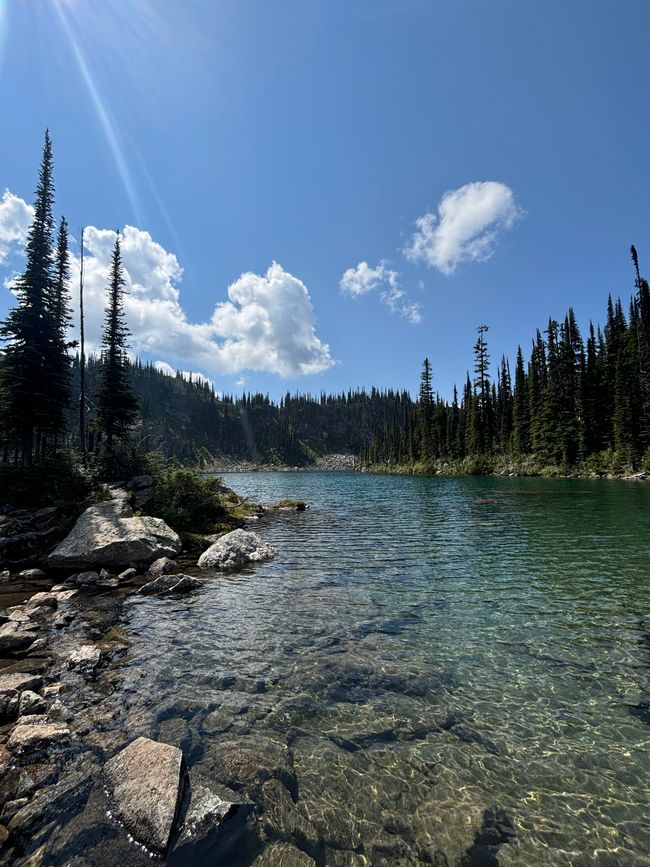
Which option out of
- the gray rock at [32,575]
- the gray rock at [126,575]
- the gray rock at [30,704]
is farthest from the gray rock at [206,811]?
Answer: the gray rock at [32,575]

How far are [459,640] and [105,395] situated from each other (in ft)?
115

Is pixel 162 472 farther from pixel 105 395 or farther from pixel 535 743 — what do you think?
pixel 535 743

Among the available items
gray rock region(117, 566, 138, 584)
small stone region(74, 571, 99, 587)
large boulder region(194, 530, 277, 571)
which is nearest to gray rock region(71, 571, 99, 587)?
small stone region(74, 571, 99, 587)

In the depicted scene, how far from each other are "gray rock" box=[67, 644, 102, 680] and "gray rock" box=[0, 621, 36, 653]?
176 centimetres

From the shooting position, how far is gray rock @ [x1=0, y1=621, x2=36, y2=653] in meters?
9.20

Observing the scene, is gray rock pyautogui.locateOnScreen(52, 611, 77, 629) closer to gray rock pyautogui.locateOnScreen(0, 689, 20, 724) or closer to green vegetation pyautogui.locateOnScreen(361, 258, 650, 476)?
gray rock pyautogui.locateOnScreen(0, 689, 20, 724)

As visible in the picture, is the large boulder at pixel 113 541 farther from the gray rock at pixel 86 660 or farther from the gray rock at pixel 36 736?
the gray rock at pixel 36 736

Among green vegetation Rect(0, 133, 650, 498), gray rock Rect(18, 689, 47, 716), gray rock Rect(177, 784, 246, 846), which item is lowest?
gray rock Rect(177, 784, 246, 846)

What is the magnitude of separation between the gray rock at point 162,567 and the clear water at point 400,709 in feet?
10.1

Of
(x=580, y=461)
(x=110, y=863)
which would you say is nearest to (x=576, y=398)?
(x=580, y=461)

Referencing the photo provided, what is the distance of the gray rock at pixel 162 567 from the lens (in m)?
15.9

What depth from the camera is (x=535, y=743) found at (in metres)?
5.98

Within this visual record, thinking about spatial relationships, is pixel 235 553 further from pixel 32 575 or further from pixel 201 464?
pixel 201 464

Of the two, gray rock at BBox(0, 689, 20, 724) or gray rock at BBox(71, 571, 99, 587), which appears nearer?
gray rock at BBox(0, 689, 20, 724)
